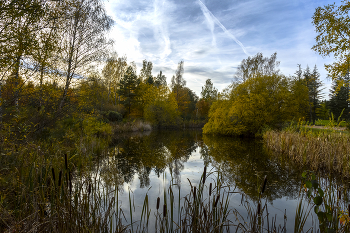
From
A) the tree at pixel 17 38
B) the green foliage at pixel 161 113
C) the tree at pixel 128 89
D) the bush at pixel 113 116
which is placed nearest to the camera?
the tree at pixel 17 38

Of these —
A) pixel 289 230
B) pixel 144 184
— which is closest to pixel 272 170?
pixel 289 230

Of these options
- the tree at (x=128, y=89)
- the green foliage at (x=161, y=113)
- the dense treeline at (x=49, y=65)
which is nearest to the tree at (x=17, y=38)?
the dense treeline at (x=49, y=65)

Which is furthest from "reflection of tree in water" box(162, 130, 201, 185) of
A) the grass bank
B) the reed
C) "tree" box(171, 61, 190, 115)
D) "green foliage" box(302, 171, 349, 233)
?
"tree" box(171, 61, 190, 115)

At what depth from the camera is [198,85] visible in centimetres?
5122

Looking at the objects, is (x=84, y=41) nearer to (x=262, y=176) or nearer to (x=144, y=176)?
(x=144, y=176)

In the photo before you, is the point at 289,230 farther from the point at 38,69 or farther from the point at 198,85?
the point at 198,85

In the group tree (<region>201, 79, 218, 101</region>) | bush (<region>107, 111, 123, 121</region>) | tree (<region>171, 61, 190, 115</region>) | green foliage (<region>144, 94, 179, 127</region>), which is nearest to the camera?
bush (<region>107, 111, 123, 121</region>)

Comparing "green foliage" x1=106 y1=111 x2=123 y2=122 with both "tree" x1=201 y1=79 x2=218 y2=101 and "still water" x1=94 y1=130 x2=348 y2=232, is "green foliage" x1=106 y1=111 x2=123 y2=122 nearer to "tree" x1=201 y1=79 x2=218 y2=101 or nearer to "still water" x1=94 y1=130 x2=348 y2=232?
"still water" x1=94 y1=130 x2=348 y2=232

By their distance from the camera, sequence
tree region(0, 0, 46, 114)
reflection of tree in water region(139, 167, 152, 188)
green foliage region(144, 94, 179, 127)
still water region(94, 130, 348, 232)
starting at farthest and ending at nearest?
green foliage region(144, 94, 179, 127) < reflection of tree in water region(139, 167, 152, 188) < still water region(94, 130, 348, 232) < tree region(0, 0, 46, 114)

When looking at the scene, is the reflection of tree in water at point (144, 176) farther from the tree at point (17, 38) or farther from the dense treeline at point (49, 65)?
the tree at point (17, 38)

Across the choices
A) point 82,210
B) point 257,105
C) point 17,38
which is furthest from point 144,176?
point 257,105

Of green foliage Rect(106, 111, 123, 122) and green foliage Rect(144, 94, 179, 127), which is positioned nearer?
green foliage Rect(106, 111, 123, 122)

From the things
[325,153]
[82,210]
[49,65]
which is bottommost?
[82,210]

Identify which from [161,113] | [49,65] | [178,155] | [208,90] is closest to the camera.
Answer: [49,65]
